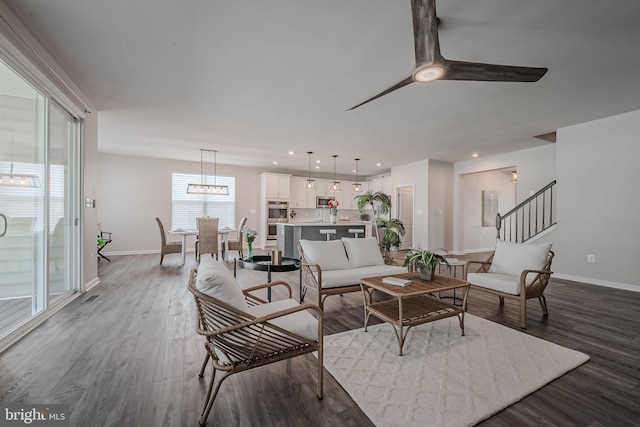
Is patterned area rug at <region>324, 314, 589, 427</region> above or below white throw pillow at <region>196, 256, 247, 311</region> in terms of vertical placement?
below

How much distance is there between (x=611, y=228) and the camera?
14.3 feet

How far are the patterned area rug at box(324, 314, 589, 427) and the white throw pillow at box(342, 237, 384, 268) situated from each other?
40.5 inches

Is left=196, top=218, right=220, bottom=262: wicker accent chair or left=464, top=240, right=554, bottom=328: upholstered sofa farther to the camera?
left=196, top=218, right=220, bottom=262: wicker accent chair

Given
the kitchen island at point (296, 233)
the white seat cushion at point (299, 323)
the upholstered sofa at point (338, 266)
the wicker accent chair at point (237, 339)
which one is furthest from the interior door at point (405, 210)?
the wicker accent chair at point (237, 339)

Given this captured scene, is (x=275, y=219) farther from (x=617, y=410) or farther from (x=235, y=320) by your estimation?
(x=617, y=410)

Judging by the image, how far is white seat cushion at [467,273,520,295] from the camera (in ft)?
9.57

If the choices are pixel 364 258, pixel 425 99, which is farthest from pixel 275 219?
pixel 425 99

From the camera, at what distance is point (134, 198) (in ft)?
24.3

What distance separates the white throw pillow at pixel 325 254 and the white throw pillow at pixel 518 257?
201 centimetres

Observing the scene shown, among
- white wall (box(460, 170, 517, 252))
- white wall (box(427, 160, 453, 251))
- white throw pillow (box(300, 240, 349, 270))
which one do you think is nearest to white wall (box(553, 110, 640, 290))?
white wall (box(427, 160, 453, 251))

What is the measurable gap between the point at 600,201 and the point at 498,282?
3209 millimetres

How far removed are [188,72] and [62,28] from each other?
1037mm

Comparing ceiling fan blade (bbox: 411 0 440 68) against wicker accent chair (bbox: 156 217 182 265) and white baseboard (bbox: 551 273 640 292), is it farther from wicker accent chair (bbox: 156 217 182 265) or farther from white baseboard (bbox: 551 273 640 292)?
wicker accent chair (bbox: 156 217 182 265)

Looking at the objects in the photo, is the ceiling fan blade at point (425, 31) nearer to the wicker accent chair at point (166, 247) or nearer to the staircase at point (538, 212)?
the staircase at point (538, 212)
